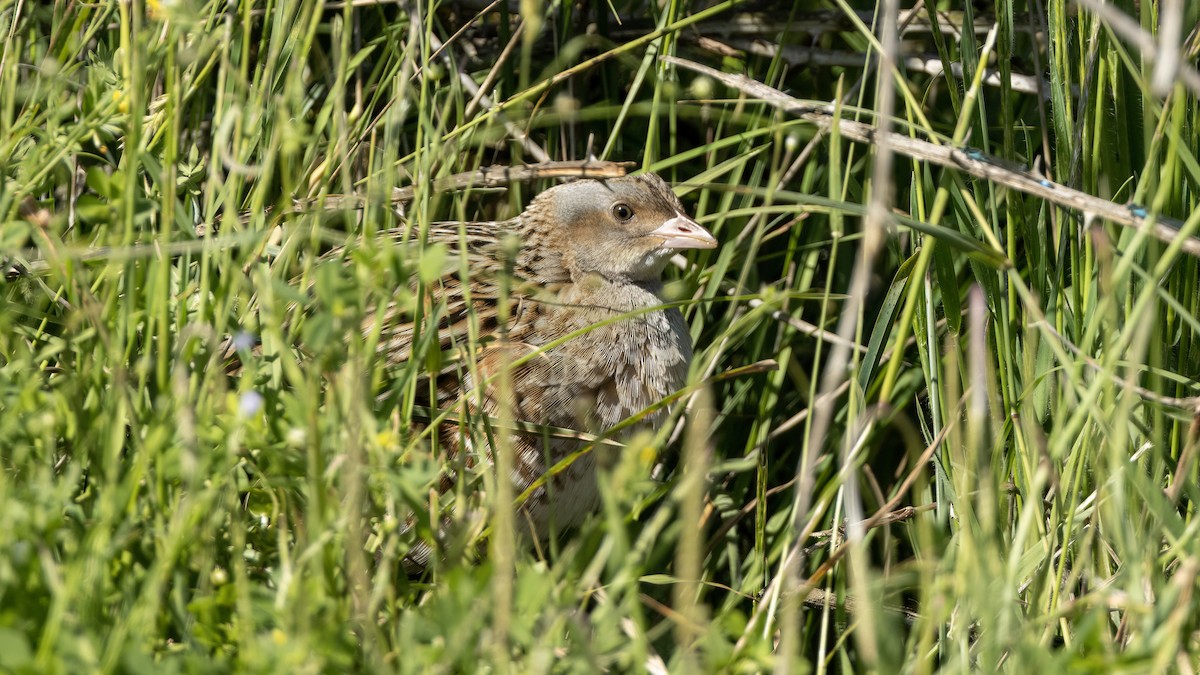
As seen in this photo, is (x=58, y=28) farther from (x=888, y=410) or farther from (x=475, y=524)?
(x=888, y=410)

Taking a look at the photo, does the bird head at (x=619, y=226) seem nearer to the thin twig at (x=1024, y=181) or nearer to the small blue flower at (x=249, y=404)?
the thin twig at (x=1024, y=181)

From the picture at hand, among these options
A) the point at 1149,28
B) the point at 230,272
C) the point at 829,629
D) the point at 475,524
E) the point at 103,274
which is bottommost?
the point at 829,629

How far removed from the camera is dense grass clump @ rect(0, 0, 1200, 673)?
4.99ft

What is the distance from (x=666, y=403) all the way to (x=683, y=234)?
2.78 feet

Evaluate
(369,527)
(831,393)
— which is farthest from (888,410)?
(369,527)

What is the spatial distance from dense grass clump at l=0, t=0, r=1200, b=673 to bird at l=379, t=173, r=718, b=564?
109 millimetres

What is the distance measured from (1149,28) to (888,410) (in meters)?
0.92

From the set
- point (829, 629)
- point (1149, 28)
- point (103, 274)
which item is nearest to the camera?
point (103, 274)

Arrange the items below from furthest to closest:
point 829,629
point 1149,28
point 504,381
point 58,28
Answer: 1. point 829,629
2. point 58,28
3. point 1149,28
4. point 504,381

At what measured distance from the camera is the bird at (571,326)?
2639 mm

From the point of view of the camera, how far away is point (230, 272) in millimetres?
1763

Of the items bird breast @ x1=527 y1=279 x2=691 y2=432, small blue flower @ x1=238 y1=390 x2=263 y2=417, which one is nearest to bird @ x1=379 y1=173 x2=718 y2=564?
bird breast @ x1=527 y1=279 x2=691 y2=432

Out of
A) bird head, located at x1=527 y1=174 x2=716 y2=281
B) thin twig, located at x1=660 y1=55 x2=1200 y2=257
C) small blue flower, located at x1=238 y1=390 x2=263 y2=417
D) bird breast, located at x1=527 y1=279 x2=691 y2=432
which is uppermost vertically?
thin twig, located at x1=660 y1=55 x2=1200 y2=257

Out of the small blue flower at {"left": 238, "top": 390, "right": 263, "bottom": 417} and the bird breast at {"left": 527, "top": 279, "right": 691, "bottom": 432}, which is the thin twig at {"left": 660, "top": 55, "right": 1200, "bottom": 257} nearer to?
the bird breast at {"left": 527, "top": 279, "right": 691, "bottom": 432}
